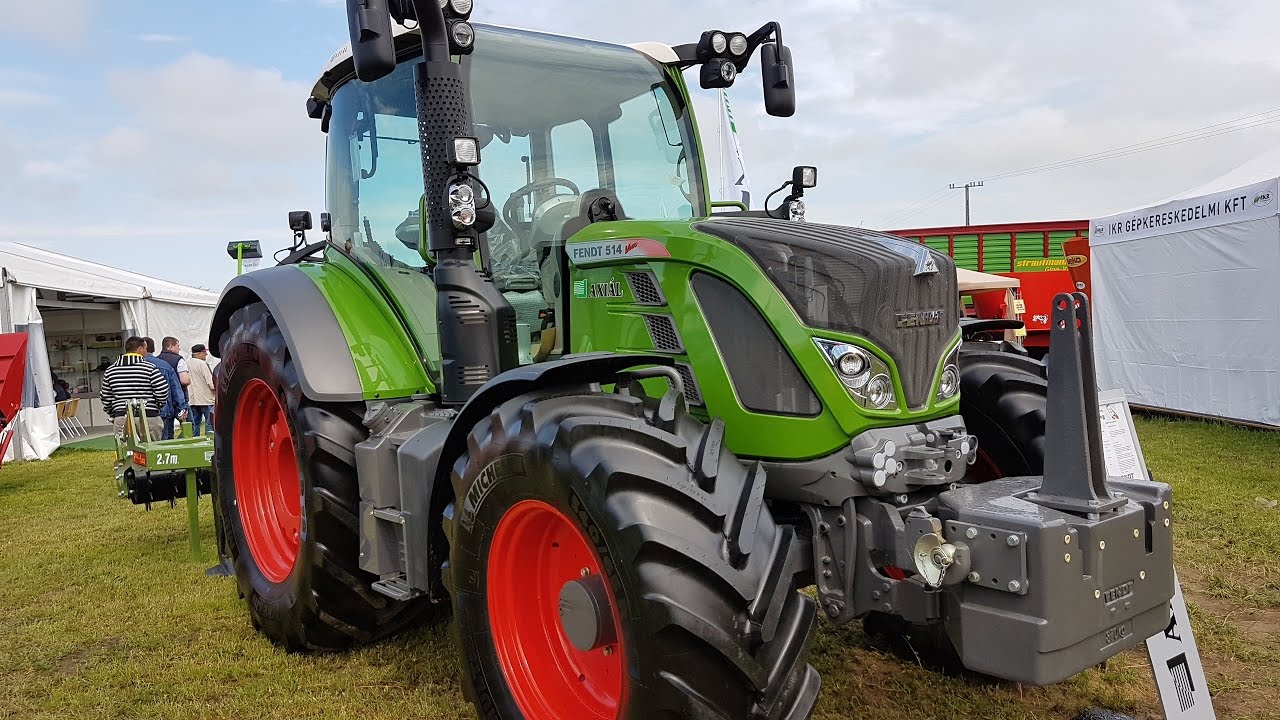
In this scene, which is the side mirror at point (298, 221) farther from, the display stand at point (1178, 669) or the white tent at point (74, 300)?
the white tent at point (74, 300)

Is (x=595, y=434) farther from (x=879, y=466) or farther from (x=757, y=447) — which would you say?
(x=879, y=466)

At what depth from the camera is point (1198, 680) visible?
10.3 ft

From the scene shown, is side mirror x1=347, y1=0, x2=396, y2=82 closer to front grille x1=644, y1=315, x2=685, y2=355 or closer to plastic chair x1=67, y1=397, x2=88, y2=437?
front grille x1=644, y1=315, x2=685, y2=355

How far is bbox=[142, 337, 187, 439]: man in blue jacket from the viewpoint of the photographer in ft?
36.0

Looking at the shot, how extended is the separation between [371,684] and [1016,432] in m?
2.59

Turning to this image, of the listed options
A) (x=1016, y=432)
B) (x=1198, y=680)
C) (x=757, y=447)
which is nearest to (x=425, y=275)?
(x=757, y=447)

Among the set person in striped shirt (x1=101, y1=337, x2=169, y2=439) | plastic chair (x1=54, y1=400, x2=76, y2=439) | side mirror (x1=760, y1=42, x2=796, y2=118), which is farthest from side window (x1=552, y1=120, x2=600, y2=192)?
plastic chair (x1=54, y1=400, x2=76, y2=439)

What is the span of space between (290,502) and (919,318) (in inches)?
119

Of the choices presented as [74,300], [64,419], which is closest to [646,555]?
[74,300]

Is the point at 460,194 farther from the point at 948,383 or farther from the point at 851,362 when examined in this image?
the point at 948,383

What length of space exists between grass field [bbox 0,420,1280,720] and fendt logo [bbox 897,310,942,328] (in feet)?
4.71

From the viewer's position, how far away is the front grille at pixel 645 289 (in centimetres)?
295

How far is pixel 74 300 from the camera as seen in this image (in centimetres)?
1474

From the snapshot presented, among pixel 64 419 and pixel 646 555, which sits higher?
pixel 646 555
